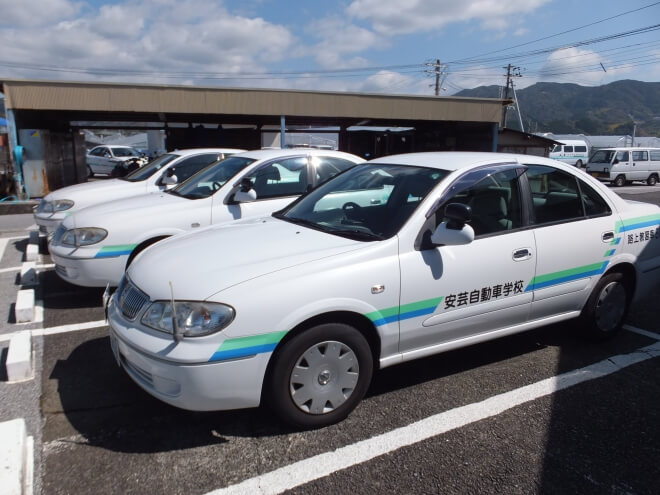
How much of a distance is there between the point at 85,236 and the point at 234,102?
38.2ft

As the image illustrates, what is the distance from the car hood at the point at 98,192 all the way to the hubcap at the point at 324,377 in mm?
5757

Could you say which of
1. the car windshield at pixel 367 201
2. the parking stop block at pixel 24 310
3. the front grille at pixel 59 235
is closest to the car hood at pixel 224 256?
the car windshield at pixel 367 201

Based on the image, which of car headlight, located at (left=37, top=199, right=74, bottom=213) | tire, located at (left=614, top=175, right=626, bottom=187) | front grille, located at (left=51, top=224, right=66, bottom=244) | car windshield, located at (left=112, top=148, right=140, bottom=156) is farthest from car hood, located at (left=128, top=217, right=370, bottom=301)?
tire, located at (left=614, top=175, right=626, bottom=187)

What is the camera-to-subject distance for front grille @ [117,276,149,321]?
289cm

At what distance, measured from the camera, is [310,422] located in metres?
2.89

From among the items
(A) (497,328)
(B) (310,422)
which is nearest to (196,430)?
(B) (310,422)

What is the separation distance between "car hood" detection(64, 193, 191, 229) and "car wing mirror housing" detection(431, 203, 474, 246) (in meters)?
3.29

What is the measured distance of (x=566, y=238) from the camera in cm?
375

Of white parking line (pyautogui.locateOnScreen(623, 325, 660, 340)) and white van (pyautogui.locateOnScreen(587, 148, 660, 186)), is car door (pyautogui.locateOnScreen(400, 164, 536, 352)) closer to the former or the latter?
white parking line (pyautogui.locateOnScreen(623, 325, 660, 340))

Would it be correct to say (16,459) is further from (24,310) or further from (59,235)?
(59,235)

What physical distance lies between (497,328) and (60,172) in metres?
16.4

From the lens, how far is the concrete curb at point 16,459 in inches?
91.6

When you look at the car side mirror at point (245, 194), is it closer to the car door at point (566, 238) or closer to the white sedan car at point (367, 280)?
the white sedan car at point (367, 280)

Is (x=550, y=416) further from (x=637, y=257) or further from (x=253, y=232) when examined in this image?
(x=253, y=232)
